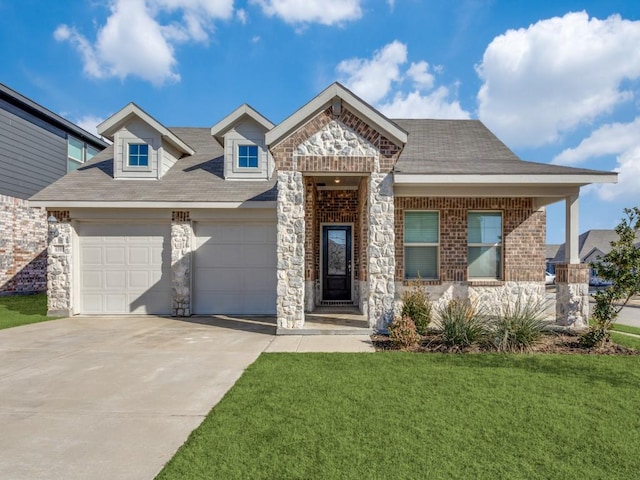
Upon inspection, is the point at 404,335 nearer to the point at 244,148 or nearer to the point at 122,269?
Result: the point at 244,148

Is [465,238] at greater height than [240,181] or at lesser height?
lesser

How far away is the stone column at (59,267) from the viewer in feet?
32.4

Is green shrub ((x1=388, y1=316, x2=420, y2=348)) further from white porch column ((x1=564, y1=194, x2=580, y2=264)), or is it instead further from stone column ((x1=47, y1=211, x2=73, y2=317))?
stone column ((x1=47, y1=211, x2=73, y2=317))

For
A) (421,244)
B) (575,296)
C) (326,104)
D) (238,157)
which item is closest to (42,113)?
(238,157)

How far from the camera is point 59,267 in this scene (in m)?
9.88

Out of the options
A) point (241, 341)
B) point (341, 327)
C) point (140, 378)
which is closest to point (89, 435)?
point (140, 378)

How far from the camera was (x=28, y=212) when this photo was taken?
48.1 feet

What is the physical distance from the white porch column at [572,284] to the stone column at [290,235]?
19.4ft

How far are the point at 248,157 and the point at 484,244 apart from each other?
726 cm

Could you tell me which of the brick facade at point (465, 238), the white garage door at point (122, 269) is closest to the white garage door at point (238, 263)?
the white garage door at point (122, 269)

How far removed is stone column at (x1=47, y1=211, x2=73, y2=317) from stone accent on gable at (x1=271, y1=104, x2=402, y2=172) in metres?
6.72

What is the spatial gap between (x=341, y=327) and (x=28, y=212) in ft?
47.2

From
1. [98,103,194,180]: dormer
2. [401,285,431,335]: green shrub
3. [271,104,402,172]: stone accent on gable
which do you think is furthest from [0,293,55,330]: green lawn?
[401,285,431,335]: green shrub

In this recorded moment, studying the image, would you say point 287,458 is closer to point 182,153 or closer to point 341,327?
point 341,327
